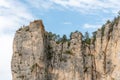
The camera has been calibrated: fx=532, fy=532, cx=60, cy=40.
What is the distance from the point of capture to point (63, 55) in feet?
318

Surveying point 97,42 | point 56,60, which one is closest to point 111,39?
point 97,42

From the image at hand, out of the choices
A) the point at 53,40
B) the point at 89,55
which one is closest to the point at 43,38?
the point at 53,40

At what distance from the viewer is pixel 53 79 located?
95.8m

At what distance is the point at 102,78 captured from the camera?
304 feet

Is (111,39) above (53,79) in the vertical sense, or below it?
above

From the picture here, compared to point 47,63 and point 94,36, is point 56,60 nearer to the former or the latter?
point 47,63

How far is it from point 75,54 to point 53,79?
236 inches

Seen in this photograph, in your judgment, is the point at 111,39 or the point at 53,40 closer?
the point at 111,39

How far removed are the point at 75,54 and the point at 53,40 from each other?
6.00 m

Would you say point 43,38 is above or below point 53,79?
above

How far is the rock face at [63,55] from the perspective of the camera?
308 ft

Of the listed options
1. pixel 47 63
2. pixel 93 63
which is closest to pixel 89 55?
pixel 93 63

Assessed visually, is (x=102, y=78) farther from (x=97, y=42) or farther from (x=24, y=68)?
(x=24, y=68)

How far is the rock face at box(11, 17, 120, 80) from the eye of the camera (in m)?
93.9
